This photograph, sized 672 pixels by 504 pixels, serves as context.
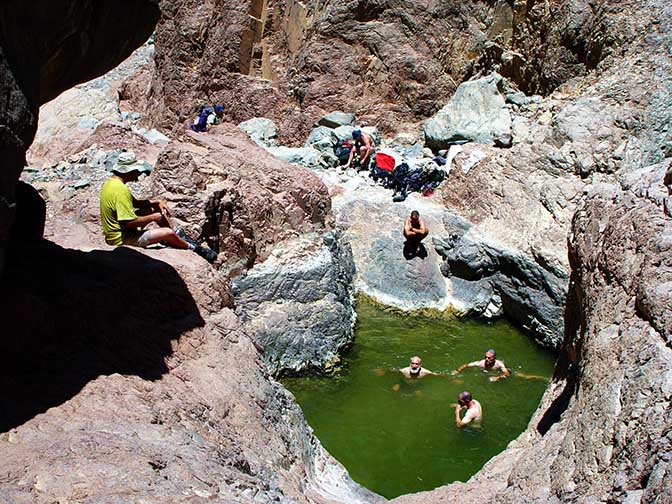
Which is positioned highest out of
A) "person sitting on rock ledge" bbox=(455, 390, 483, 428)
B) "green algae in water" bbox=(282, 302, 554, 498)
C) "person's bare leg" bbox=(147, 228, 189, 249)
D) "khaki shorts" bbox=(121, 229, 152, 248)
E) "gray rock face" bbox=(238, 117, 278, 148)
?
"person's bare leg" bbox=(147, 228, 189, 249)

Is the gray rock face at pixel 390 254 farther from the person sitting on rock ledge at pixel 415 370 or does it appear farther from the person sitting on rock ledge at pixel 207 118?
the person sitting on rock ledge at pixel 207 118

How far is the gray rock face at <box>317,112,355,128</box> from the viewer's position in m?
16.8

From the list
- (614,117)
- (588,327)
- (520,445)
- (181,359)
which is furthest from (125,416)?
(614,117)

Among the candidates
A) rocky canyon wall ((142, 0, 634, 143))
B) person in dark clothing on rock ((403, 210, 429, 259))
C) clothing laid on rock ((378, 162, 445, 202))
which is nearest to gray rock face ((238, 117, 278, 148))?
rocky canyon wall ((142, 0, 634, 143))

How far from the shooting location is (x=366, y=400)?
9625 millimetres

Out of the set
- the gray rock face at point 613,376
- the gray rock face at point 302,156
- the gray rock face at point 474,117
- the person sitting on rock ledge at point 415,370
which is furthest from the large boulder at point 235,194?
the gray rock face at point 474,117

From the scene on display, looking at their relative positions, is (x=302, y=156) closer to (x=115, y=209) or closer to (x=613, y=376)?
(x=115, y=209)

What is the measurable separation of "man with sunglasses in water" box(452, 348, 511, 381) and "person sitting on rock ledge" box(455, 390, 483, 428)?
1081 mm

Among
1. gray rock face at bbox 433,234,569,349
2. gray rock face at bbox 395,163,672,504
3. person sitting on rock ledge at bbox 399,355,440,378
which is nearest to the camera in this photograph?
gray rock face at bbox 395,163,672,504

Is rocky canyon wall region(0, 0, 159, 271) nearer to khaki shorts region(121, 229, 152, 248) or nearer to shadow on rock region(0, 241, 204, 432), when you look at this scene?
shadow on rock region(0, 241, 204, 432)

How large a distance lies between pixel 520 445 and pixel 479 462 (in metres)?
1.83

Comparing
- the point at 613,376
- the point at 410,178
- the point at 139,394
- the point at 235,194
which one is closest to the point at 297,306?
the point at 235,194

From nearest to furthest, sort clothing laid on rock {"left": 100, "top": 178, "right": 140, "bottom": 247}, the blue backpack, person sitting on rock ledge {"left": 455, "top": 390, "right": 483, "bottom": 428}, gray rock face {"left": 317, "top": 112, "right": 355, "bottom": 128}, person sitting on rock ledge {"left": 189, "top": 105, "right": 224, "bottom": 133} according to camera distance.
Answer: clothing laid on rock {"left": 100, "top": 178, "right": 140, "bottom": 247}, person sitting on rock ledge {"left": 455, "top": 390, "right": 483, "bottom": 428}, the blue backpack, person sitting on rock ledge {"left": 189, "top": 105, "right": 224, "bottom": 133}, gray rock face {"left": 317, "top": 112, "right": 355, "bottom": 128}

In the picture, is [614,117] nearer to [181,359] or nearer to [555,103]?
[555,103]
